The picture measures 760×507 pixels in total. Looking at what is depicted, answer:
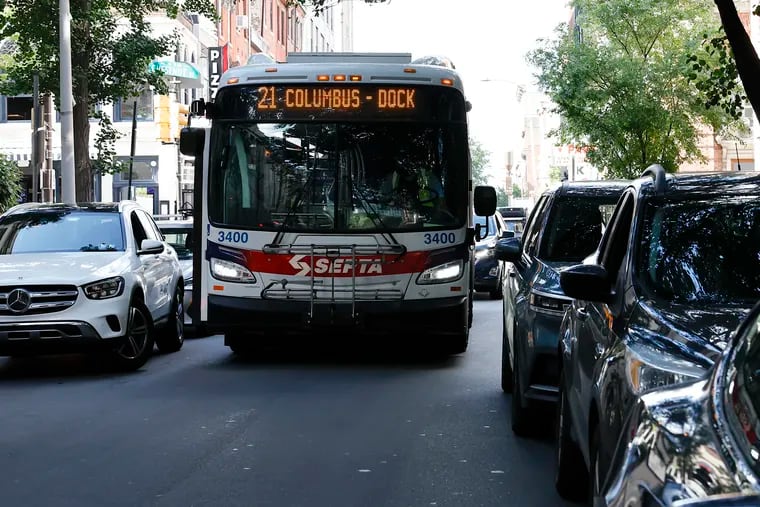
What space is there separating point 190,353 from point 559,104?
27.9 metres

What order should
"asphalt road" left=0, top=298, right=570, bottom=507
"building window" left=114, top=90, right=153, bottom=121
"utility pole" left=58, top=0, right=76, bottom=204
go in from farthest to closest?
"building window" left=114, top=90, right=153, bottom=121 → "utility pole" left=58, top=0, right=76, bottom=204 → "asphalt road" left=0, top=298, right=570, bottom=507

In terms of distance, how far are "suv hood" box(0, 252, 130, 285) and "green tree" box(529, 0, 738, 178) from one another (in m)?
29.2

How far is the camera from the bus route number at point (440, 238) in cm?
1355

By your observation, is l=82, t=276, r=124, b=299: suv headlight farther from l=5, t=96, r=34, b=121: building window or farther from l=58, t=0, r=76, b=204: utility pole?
l=5, t=96, r=34, b=121: building window

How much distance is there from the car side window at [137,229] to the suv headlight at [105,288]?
4.56ft

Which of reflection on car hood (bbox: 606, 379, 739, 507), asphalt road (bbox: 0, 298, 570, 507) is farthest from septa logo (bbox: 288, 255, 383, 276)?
reflection on car hood (bbox: 606, 379, 739, 507)

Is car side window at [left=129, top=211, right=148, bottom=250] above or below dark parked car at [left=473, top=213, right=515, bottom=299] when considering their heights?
above

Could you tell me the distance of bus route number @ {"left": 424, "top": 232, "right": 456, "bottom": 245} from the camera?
1355 centimetres

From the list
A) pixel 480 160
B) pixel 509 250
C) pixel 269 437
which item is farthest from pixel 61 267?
pixel 480 160

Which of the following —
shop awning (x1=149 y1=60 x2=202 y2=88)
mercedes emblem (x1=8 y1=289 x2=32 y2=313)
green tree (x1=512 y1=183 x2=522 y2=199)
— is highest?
shop awning (x1=149 y1=60 x2=202 y2=88)

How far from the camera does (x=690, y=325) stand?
503 cm

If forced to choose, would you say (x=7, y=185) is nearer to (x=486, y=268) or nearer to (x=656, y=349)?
(x=486, y=268)

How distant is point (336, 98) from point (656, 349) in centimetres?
953

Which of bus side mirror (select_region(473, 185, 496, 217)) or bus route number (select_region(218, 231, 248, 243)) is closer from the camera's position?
bus route number (select_region(218, 231, 248, 243))
